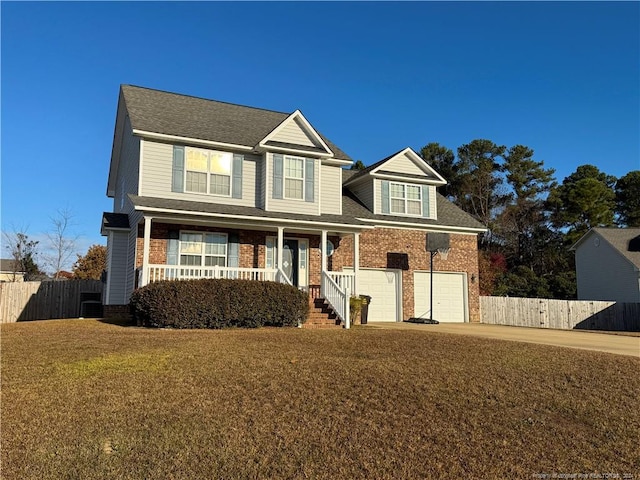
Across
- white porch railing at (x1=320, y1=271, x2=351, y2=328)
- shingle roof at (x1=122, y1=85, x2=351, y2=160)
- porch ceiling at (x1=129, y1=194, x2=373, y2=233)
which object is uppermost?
shingle roof at (x1=122, y1=85, x2=351, y2=160)

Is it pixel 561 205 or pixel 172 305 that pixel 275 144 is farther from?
pixel 561 205

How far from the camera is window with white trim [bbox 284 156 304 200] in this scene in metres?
17.8

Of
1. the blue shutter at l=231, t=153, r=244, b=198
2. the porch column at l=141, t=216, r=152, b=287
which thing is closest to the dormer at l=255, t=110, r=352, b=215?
the blue shutter at l=231, t=153, r=244, b=198

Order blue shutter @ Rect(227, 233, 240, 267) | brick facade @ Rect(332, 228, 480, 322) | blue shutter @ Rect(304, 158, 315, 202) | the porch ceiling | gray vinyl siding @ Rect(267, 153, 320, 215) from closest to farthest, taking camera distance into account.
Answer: the porch ceiling → blue shutter @ Rect(227, 233, 240, 267) → gray vinyl siding @ Rect(267, 153, 320, 215) → blue shutter @ Rect(304, 158, 315, 202) → brick facade @ Rect(332, 228, 480, 322)

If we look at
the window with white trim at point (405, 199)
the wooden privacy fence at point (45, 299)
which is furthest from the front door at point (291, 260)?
the wooden privacy fence at point (45, 299)

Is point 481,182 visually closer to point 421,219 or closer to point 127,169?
point 421,219

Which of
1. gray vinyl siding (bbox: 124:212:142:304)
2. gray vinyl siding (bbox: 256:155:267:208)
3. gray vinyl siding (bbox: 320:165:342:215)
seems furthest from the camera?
gray vinyl siding (bbox: 320:165:342:215)

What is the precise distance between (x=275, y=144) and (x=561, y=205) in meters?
32.9

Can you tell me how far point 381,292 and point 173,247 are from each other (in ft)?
27.7

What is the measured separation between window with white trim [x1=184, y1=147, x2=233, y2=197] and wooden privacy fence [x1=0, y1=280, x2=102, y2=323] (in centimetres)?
733

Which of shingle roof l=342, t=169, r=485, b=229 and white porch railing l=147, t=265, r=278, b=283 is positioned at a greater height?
Result: shingle roof l=342, t=169, r=485, b=229

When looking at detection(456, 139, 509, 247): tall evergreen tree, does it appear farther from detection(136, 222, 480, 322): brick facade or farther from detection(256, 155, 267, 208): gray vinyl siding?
detection(256, 155, 267, 208): gray vinyl siding

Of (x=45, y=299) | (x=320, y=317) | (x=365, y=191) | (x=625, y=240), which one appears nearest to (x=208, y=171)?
(x=320, y=317)

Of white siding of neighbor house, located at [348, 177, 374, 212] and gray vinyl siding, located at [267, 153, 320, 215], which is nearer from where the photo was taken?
gray vinyl siding, located at [267, 153, 320, 215]
